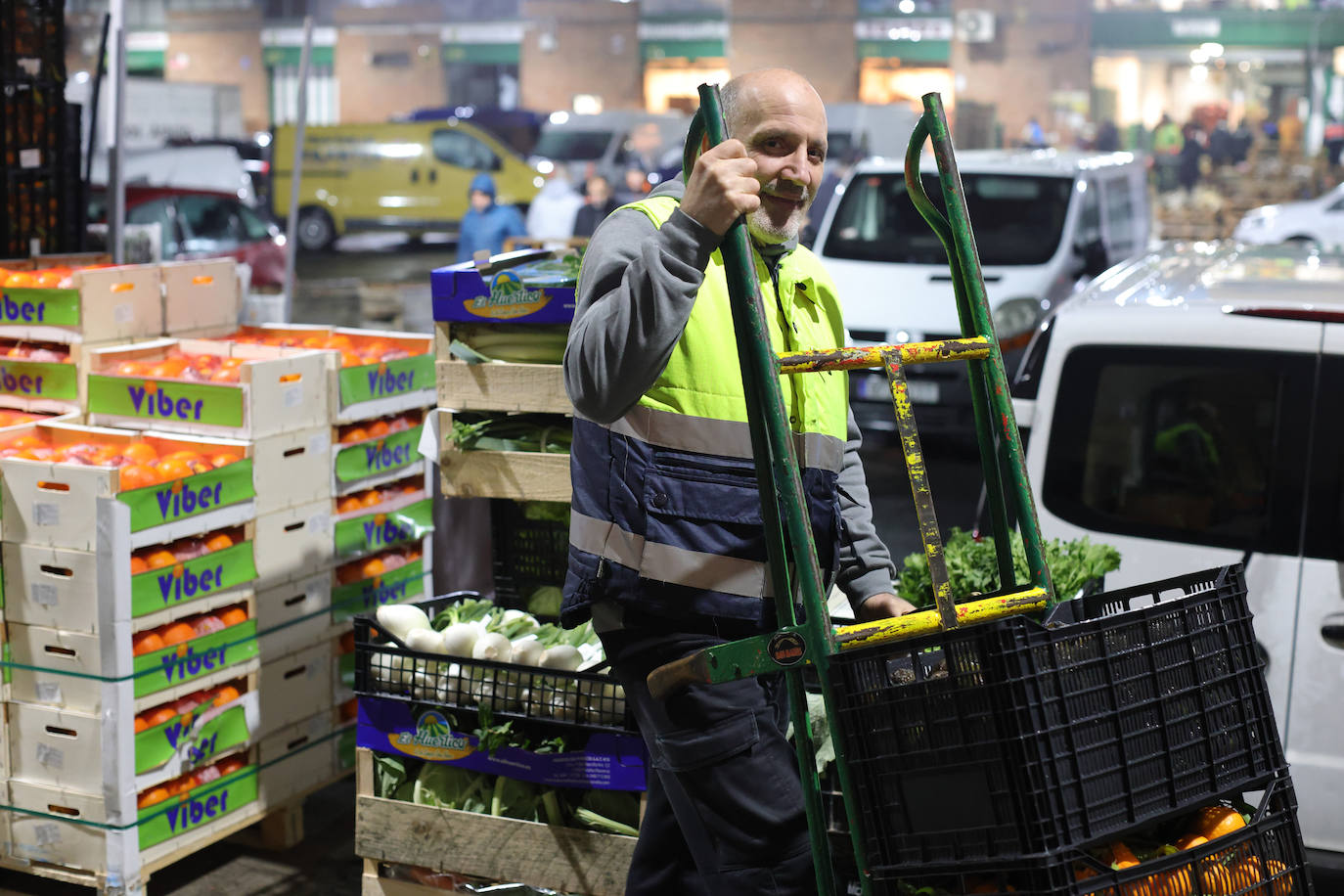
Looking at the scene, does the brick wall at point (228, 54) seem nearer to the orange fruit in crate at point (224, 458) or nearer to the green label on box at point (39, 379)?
the green label on box at point (39, 379)

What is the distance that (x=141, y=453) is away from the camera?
455 centimetres

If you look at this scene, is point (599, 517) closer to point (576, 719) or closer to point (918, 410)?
point (576, 719)

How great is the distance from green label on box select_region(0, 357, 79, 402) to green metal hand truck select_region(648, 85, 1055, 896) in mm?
3360

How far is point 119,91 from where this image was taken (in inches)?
283

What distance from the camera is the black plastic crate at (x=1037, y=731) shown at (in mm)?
2061

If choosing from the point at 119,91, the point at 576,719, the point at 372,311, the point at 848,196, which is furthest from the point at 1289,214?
the point at 576,719

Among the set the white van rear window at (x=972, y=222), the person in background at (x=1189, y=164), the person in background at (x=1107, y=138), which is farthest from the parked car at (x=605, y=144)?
the white van rear window at (x=972, y=222)

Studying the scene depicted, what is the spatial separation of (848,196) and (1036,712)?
961cm

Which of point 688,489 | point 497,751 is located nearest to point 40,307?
point 497,751

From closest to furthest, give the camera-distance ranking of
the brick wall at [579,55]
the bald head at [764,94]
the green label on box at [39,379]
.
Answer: the bald head at [764,94] → the green label on box at [39,379] → the brick wall at [579,55]

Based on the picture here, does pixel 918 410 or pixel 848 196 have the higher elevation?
pixel 848 196

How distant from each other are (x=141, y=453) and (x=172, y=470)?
0.31 metres

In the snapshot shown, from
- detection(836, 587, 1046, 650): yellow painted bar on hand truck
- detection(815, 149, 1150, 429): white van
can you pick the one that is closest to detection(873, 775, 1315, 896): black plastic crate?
detection(836, 587, 1046, 650): yellow painted bar on hand truck

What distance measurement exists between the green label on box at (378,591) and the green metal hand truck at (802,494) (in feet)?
8.60
